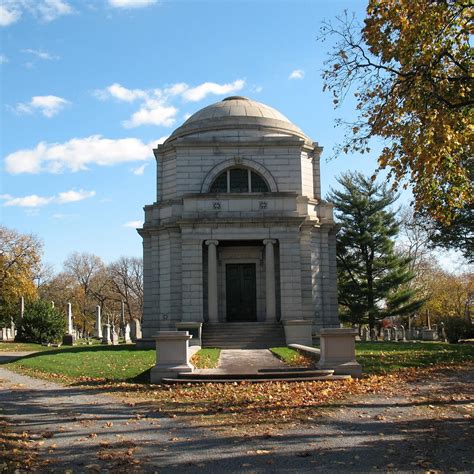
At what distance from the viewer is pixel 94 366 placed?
18.5 meters

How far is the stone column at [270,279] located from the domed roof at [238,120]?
727cm

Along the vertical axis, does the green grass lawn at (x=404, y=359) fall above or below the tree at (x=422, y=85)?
below

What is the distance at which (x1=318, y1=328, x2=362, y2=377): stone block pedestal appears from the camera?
1505 centimetres

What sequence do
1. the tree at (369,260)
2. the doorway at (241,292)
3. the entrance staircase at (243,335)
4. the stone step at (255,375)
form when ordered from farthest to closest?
the tree at (369,260)
the doorway at (241,292)
the entrance staircase at (243,335)
the stone step at (255,375)

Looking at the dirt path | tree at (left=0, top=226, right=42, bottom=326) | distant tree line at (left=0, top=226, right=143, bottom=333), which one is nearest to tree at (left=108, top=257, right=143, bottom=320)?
distant tree line at (left=0, top=226, right=143, bottom=333)

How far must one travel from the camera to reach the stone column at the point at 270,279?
27125mm

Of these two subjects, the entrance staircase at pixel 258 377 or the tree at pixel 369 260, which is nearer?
the entrance staircase at pixel 258 377

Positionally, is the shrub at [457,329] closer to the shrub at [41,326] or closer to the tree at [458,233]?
the tree at [458,233]

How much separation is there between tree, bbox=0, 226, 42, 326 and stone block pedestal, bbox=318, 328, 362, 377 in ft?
134

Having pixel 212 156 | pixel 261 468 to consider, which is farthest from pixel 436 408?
pixel 212 156

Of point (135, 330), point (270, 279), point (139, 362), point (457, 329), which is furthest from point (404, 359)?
point (135, 330)

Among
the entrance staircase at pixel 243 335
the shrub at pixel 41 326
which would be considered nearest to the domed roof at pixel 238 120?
the entrance staircase at pixel 243 335

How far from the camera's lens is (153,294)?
2997 centimetres

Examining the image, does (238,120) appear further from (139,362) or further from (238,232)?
(139,362)
